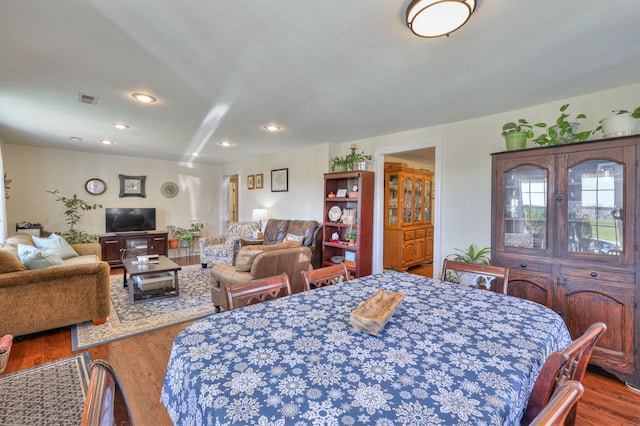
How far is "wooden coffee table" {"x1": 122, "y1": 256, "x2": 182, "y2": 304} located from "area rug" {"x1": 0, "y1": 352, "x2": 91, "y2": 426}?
1345 mm

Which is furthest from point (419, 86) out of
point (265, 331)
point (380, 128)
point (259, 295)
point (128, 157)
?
point (128, 157)

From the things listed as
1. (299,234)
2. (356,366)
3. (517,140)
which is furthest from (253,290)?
(299,234)

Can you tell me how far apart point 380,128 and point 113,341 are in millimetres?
3919

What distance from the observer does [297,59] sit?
2086mm

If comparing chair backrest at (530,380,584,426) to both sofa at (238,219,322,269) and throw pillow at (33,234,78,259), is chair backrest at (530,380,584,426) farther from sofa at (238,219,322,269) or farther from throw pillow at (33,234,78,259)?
throw pillow at (33,234,78,259)

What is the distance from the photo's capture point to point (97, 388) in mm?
601

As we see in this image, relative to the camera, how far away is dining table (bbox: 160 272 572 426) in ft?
2.37

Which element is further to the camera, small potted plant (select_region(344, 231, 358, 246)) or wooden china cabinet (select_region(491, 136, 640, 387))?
small potted plant (select_region(344, 231, 358, 246))

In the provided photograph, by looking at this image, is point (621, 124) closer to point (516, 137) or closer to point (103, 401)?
point (516, 137)

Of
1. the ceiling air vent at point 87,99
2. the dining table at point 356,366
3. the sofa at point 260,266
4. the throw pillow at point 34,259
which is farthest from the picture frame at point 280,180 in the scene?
the dining table at point 356,366

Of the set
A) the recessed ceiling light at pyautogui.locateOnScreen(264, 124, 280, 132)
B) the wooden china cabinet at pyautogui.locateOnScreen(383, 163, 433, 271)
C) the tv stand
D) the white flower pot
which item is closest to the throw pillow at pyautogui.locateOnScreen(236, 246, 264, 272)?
the recessed ceiling light at pyautogui.locateOnScreen(264, 124, 280, 132)

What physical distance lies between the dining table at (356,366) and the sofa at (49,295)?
2561mm

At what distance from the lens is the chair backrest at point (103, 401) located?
54 cm

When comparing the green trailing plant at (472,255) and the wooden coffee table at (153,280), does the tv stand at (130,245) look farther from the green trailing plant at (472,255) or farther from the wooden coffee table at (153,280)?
the green trailing plant at (472,255)
